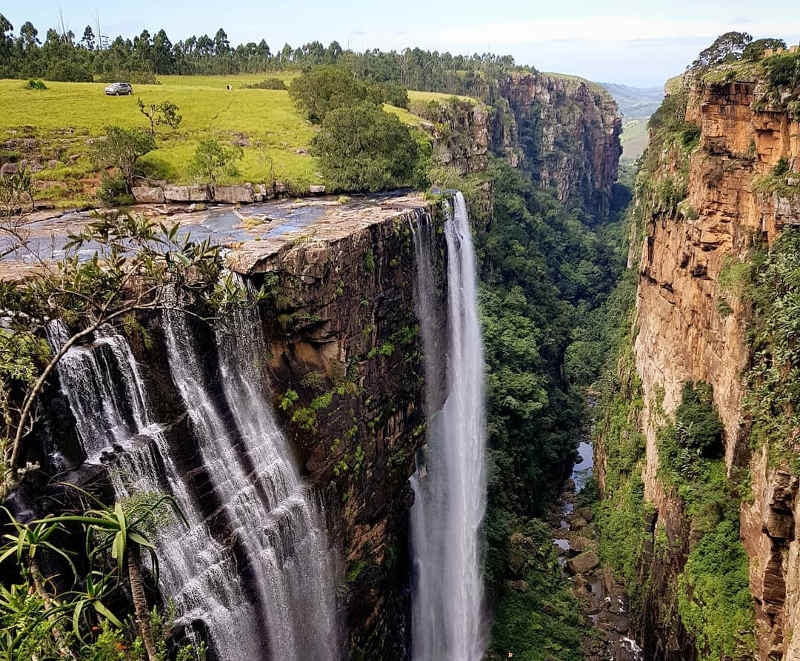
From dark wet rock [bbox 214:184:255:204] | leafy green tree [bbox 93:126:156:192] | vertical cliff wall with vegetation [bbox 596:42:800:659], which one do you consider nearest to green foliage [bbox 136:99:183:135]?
leafy green tree [bbox 93:126:156:192]

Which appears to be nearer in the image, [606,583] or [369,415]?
[369,415]

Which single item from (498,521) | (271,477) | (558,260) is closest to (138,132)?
(271,477)

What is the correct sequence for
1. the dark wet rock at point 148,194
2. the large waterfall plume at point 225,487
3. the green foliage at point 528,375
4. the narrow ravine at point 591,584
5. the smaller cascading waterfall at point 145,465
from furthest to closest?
1. the green foliage at point 528,375
2. the dark wet rock at point 148,194
3. the narrow ravine at point 591,584
4. the large waterfall plume at point 225,487
5. the smaller cascading waterfall at point 145,465

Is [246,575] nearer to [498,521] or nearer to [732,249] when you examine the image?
[498,521]

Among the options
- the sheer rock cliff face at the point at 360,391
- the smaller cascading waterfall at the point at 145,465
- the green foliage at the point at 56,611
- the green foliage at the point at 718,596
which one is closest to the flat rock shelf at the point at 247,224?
the sheer rock cliff face at the point at 360,391

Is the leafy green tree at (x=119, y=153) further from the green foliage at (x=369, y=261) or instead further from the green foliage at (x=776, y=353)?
the green foliage at (x=776, y=353)
